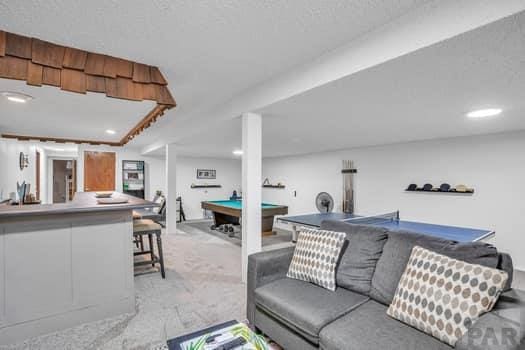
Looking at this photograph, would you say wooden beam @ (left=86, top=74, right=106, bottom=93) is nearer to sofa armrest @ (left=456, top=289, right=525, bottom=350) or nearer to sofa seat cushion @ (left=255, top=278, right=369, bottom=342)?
sofa seat cushion @ (left=255, top=278, right=369, bottom=342)

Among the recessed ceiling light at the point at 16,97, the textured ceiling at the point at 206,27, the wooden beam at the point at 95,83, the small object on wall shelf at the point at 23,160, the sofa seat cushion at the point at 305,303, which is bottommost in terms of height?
the sofa seat cushion at the point at 305,303

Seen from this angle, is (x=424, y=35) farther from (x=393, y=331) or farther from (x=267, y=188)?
(x=267, y=188)

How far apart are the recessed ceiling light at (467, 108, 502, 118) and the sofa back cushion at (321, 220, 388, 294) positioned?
1.91 meters

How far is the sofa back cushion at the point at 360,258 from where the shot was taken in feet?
6.01

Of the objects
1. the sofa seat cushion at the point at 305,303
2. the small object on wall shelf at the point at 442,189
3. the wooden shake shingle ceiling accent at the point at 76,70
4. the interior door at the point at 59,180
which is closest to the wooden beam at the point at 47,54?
the wooden shake shingle ceiling accent at the point at 76,70

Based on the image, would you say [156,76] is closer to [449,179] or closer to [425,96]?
[425,96]

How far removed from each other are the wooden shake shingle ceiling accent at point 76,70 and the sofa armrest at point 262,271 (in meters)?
1.67

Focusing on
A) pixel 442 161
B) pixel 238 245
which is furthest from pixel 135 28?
pixel 442 161

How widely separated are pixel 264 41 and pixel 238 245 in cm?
381

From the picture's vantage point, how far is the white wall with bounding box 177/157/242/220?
315 inches

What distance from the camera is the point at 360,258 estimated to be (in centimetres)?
190

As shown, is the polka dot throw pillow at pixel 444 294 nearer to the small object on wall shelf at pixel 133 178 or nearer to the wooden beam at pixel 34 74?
the wooden beam at pixel 34 74

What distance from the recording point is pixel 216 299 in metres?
2.63

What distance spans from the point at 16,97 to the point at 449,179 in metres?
6.19
